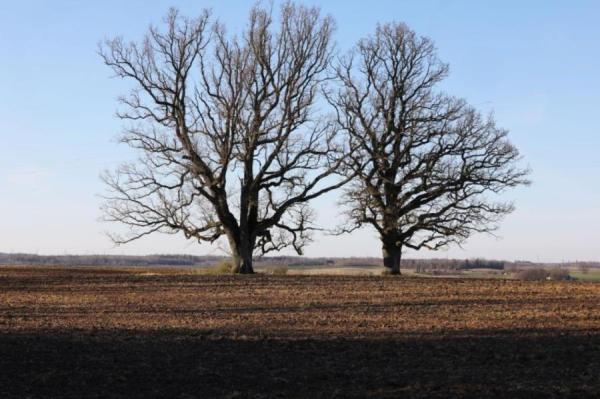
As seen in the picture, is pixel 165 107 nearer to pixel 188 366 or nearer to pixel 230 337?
pixel 230 337

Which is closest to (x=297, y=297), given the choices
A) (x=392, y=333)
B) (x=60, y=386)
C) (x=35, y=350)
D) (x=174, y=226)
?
(x=392, y=333)

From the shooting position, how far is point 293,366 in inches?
477

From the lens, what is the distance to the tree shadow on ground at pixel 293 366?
10.3 metres

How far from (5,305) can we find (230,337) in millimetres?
8556

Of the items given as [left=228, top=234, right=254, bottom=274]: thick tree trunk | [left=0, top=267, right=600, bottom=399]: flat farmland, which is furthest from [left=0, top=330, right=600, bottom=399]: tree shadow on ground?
[left=228, top=234, right=254, bottom=274]: thick tree trunk

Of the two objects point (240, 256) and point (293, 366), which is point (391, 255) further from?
point (293, 366)

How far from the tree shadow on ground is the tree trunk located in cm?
2468

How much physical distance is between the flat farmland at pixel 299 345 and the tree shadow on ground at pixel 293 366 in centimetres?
3

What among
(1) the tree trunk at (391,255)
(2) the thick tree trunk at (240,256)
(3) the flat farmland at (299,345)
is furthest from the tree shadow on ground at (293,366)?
(1) the tree trunk at (391,255)

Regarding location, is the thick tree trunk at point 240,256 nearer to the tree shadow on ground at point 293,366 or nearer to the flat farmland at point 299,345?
the flat farmland at point 299,345

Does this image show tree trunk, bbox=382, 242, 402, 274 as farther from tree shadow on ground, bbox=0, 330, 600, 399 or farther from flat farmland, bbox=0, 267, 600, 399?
tree shadow on ground, bbox=0, 330, 600, 399

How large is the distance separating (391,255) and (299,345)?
2644 cm

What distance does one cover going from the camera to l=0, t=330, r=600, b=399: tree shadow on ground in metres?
10.3

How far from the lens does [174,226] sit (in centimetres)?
3725
